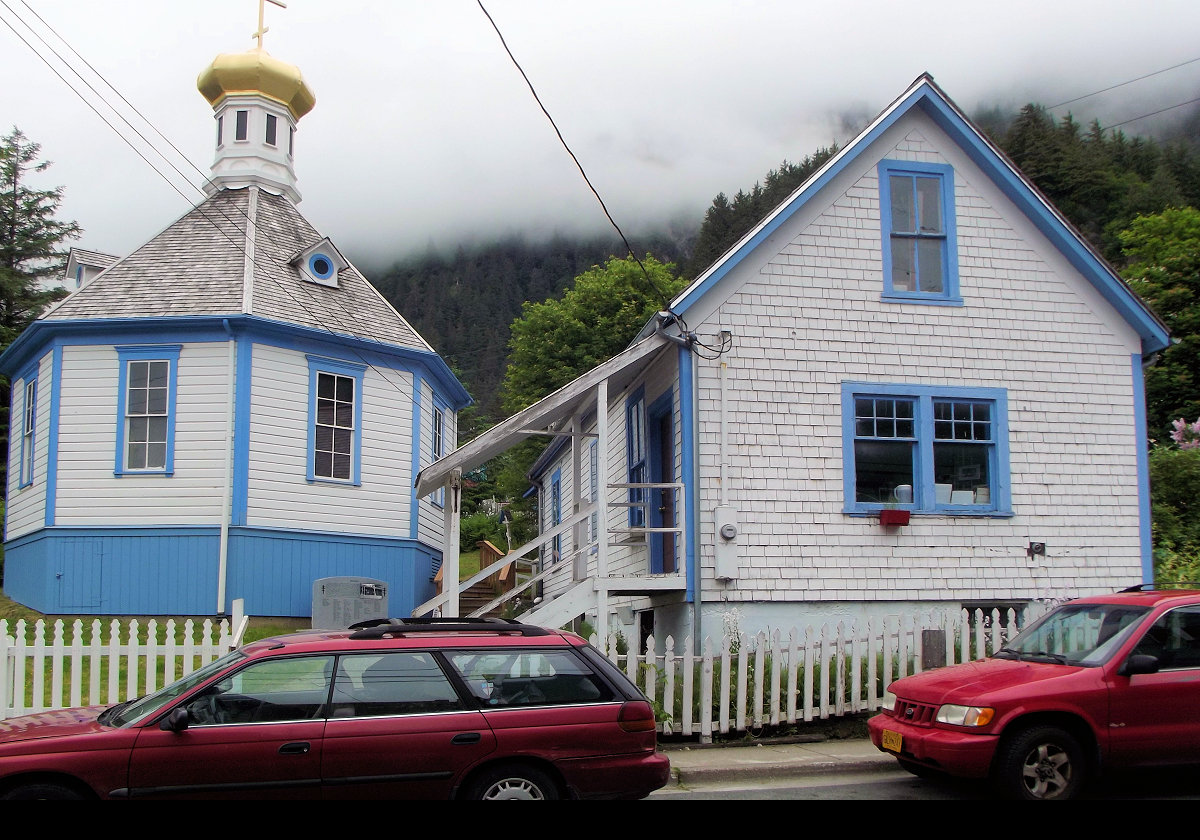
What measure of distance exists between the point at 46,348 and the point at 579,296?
24467mm

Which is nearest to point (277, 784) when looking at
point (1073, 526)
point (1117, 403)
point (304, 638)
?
point (304, 638)

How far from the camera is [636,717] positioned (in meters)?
7.13

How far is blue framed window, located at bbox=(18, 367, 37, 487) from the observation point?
19.5m

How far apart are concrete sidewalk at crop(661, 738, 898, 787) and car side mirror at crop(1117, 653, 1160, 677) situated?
2.50 meters

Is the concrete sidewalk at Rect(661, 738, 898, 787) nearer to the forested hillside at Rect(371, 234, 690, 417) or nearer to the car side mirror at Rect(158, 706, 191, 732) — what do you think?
the car side mirror at Rect(158, 706, 191, 732)

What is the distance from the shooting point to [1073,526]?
13.7 m

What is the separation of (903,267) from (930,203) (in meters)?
0.99

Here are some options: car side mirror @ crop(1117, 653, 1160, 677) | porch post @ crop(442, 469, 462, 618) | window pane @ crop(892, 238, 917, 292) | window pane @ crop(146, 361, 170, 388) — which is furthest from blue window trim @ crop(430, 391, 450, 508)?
car side mirror @ crop(1117, 653, 1160, 677)

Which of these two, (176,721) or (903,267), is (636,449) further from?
(176,721)

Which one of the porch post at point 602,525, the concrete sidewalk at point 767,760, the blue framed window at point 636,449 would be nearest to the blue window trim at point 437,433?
the blue framed window at point 636,449

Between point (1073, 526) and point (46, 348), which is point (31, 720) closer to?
point (1073, 526)

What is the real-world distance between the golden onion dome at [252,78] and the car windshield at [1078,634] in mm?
19345

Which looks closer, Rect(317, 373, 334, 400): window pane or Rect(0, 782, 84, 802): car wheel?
Rect(0, 782, 84, 802): car wheel

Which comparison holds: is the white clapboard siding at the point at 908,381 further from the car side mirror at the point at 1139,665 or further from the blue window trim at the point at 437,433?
the blue window trim at the point at 437,433
